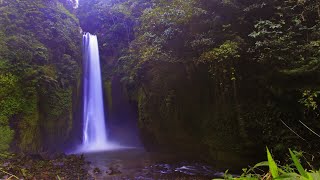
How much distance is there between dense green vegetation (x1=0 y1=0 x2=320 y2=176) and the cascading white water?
0.67m

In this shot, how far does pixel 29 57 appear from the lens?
11906 mm

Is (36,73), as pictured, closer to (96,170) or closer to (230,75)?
(96,170)

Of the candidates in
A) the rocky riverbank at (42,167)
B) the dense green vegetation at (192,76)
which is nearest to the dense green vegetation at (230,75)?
the dense green vegetation at (192,76)

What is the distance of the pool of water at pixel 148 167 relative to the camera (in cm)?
793

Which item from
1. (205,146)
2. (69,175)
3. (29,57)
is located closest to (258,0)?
(205,146)

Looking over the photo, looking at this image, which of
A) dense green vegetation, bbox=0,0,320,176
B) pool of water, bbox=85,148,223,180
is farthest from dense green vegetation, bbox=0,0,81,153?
pool of water, bbox=85,148,223,180

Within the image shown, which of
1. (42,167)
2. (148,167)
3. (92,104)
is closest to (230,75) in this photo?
(148,167)

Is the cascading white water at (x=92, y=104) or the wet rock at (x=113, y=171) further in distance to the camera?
the cascading white water at (x=92, y=104)

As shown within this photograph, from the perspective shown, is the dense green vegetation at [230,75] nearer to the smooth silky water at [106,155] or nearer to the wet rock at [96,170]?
the smooth silky water at [106,155]

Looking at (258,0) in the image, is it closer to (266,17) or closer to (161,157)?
(266,17)

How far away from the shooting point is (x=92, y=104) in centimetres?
1516

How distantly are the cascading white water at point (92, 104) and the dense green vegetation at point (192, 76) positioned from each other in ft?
2.20

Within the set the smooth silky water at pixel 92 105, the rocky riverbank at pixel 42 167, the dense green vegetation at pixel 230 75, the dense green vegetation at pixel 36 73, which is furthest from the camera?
the smooth silky water at pixel 92 105

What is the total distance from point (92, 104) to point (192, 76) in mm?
7096
